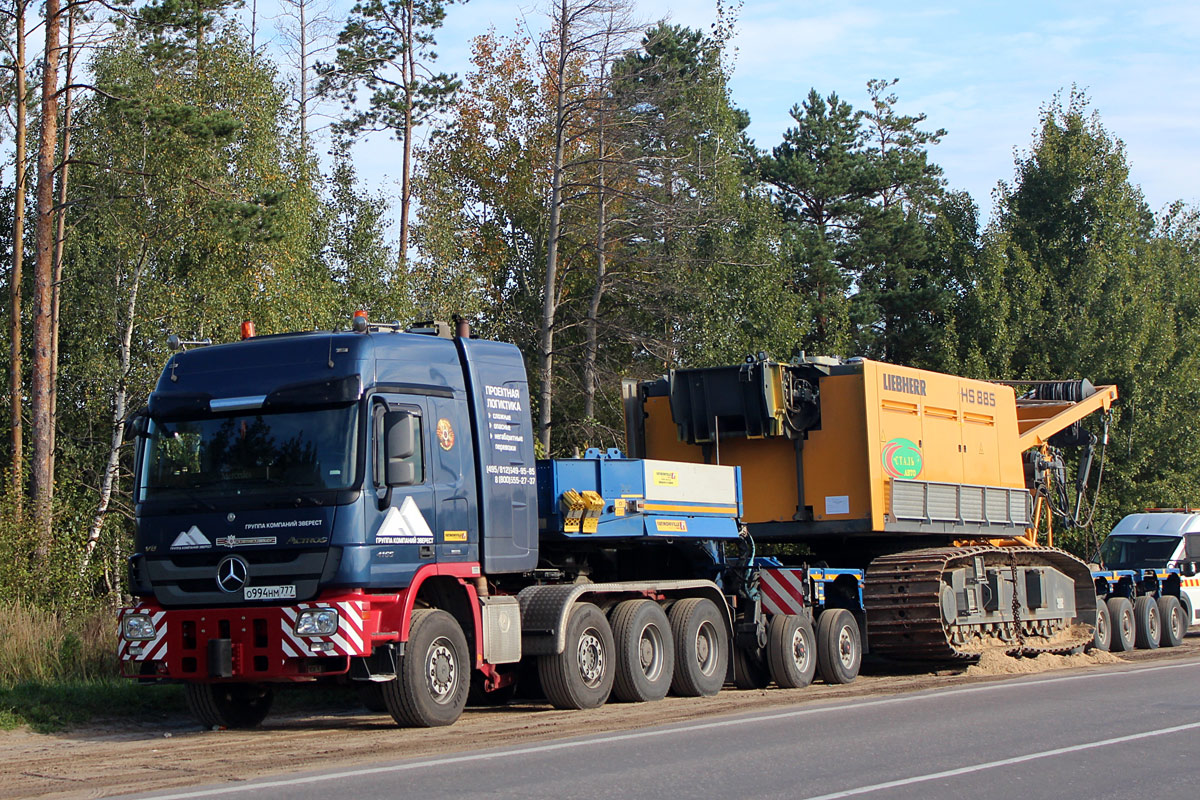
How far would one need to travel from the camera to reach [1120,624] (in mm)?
23969

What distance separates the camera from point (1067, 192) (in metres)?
42.8

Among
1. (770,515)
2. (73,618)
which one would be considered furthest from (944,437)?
(73,618)

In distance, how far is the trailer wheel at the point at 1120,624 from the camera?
23.8m

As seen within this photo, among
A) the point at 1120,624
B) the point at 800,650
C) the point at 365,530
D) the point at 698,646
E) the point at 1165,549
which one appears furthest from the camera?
the point at 1165,549

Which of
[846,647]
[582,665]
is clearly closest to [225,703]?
[582,665]

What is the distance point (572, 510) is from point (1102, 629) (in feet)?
43.8

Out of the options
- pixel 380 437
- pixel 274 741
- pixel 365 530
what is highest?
pixel 380 437

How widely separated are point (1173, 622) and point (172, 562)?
20.5m

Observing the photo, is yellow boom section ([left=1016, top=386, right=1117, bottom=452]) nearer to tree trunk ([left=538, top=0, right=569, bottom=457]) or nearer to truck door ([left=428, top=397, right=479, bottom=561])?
tree trunk ([left=538, top=0, right=569, bottom=457])

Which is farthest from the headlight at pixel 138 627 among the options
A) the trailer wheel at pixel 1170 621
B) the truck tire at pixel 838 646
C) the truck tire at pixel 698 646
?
the trailer wheel at pixel 1170 621

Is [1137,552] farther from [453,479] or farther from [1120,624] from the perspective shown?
[453,479]

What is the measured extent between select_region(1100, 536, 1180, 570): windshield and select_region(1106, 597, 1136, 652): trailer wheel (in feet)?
7.11

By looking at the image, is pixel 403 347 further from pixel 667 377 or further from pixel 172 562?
pixel 667 377

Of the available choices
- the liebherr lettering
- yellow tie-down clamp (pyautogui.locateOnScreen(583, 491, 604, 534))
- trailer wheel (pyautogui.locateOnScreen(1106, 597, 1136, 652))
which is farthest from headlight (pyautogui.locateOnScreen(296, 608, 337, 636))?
trailer wheel (pyautogui.locateOnScreen(1106, 597, 1136, 652))
